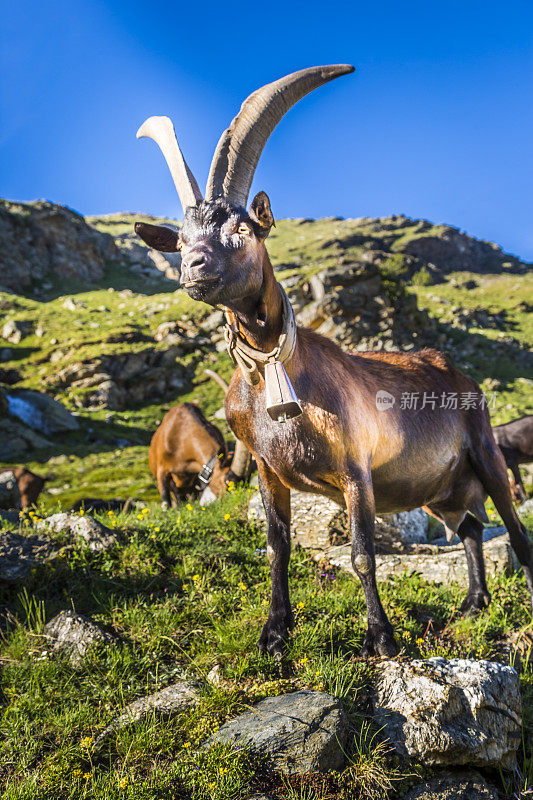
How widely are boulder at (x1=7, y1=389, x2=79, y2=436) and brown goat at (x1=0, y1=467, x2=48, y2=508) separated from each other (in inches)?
558

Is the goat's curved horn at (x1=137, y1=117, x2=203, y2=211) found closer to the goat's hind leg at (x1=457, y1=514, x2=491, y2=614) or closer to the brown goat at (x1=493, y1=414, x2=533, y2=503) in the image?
the goat's hind leg at (x1=457, y1=514, x2=491, y2=614)

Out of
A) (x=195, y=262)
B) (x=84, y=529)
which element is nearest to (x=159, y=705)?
(x=84, y=529)

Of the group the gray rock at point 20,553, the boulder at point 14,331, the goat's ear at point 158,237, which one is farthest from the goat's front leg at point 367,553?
the boulder at point 14,331

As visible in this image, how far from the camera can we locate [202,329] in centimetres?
4125

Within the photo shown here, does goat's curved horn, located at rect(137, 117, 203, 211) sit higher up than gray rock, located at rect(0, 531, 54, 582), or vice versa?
goat's curved horn, located at rect(137, 117, 203, 211)

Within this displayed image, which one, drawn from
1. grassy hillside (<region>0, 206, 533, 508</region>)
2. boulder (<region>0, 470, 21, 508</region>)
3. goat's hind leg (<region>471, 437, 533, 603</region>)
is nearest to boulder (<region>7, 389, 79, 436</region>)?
grassy hillside (<region>0, 206, 533, 508</region>)

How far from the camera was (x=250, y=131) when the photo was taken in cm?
369

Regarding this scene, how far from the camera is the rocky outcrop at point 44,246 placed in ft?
198

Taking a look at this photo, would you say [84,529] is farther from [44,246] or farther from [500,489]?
[44,246]

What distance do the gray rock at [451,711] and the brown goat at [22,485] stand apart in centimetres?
1186

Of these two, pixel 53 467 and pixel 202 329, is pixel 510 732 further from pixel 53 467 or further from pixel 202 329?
pixel 202 329

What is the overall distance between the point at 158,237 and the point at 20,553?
355 cm

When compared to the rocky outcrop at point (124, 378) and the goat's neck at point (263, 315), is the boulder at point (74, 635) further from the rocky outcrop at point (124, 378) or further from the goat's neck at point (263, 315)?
the rocky outcrop at point (124, 378)

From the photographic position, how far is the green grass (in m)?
3.04
